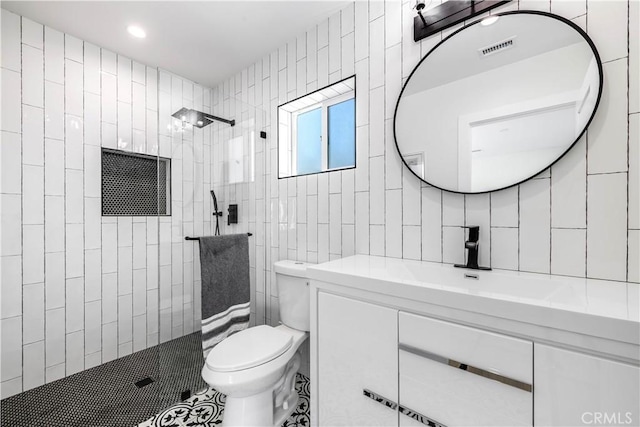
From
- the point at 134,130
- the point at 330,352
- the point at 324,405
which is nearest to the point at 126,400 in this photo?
the point at 324,405

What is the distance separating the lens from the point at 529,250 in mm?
1109

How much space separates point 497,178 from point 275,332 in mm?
1351

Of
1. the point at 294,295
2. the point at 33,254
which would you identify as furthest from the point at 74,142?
the point at 294,295

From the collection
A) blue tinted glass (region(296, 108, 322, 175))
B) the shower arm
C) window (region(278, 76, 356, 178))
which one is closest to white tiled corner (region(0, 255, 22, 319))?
the shower arm

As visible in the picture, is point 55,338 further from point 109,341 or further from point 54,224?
point 54,224

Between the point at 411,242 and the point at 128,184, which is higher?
the point at 128,184

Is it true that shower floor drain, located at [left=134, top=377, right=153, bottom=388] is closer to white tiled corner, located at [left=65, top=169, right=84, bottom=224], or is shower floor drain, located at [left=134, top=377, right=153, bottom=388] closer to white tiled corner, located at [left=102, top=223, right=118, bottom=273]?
white tiled corner, located at [left=102, top=223, right=118, bottom=273]

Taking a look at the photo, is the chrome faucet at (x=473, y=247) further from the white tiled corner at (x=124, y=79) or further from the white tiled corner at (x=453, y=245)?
the white tiled corner at (x=124, y=79)

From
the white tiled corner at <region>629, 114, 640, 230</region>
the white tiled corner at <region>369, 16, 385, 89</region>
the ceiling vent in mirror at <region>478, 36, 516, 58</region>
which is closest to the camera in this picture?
the white tiled corner at <region>629, 114, 640, 230</region>

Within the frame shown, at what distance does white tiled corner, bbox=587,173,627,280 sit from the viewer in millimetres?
940

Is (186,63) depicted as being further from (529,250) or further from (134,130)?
(529,250)

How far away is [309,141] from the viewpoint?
6.83 ft

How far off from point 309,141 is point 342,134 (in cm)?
30

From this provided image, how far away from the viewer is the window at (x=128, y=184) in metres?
2.06
